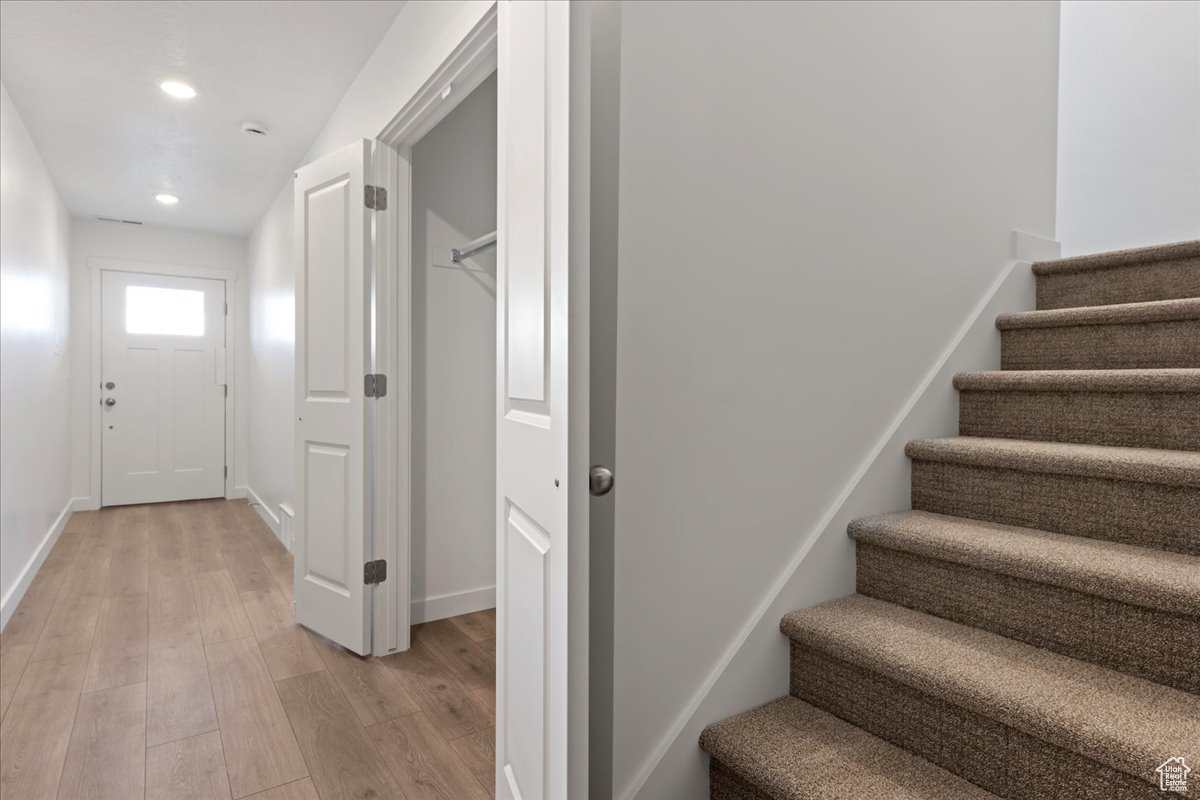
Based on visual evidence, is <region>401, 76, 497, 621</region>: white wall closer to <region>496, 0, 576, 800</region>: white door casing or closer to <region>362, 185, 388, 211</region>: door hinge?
<region>362, 185, 388, 211</region>: door hinge

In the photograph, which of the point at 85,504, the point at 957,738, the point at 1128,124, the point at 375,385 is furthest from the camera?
the point at 85,504

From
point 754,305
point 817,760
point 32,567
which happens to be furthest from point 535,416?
point 32,567

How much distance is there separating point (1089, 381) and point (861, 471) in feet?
1.85

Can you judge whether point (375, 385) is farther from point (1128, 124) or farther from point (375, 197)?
point (1128, 124)

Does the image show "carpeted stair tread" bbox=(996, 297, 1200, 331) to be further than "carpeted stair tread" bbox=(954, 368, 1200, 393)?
Yes

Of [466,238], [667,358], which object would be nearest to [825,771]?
[667,358]

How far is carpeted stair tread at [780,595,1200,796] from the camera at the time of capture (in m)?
0.89

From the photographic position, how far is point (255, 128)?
339 centimetres

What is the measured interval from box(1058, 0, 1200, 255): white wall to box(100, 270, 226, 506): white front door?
6.55m

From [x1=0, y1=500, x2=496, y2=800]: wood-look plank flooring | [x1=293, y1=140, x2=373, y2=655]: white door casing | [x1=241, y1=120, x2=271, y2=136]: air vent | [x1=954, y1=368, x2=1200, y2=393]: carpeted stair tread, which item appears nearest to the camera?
[x1=954, y1=368, x2=1200, y2=393]: carpeted stair tread

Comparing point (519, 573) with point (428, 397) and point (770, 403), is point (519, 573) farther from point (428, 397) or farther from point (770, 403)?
point (428, 397)

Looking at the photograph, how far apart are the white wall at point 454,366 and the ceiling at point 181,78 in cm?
55

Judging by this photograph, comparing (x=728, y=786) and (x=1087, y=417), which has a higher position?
(x=1087, y=417)

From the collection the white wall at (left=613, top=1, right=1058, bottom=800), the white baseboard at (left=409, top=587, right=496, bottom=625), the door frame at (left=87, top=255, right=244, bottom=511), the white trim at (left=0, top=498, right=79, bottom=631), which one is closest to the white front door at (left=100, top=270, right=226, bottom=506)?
the door frame at (left=87, top=255, right=244, bottom=511)
